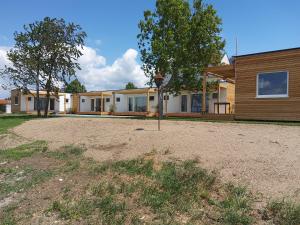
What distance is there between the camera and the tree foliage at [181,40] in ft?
58.7

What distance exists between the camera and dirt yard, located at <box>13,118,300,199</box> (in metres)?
5.25

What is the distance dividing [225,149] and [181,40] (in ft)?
39.0

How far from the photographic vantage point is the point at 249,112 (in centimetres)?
1496

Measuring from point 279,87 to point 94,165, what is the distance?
10632 mm

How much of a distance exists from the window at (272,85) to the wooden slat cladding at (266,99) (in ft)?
0.62

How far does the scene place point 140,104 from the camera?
32844mm

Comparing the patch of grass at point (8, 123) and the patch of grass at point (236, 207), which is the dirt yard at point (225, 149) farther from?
the patch of grass at point (8, 123)

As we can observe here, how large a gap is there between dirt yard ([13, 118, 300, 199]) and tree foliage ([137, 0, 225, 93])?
A: 27.1 feet

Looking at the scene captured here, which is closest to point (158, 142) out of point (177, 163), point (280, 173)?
point (177, 163)

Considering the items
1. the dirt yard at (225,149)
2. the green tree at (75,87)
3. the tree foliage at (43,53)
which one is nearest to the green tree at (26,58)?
the tree foliage at (43,53)

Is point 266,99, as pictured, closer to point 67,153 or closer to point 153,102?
point 67,153

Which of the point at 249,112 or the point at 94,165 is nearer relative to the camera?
the point at 94,165

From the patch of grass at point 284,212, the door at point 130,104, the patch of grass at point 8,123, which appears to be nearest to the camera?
the patch of grass at point 284,212

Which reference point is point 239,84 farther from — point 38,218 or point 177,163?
point 38,218
